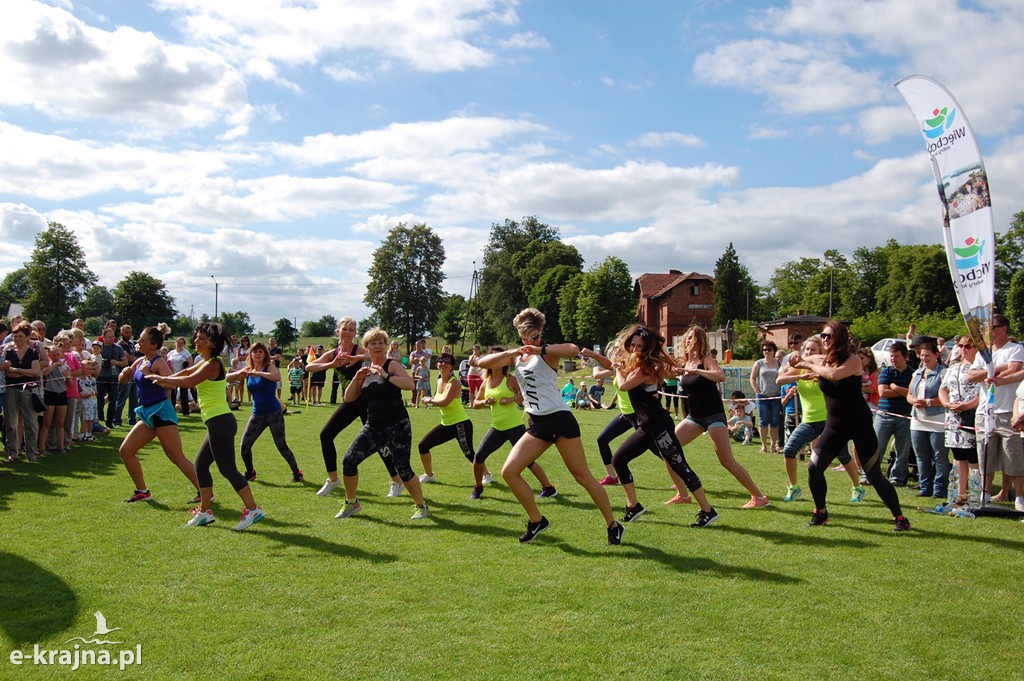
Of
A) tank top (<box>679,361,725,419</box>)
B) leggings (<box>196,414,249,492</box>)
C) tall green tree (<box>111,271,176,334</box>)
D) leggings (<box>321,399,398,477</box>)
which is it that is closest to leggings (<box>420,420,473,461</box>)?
leggings (<box>321,399,398,477</box>)

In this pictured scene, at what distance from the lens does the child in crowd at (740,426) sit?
15.6 metres

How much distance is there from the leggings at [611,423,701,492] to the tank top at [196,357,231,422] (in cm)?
415

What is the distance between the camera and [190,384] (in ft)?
24.6

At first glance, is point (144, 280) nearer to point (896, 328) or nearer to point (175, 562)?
point (896, 328)

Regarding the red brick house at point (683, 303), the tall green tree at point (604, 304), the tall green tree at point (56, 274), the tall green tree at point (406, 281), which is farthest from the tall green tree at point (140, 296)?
the red brick house at point (683, 303)

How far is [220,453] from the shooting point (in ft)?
24.2

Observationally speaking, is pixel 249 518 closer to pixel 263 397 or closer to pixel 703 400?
Answer: pixel 263 397

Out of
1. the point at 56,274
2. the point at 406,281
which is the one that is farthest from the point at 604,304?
the point at 56,274

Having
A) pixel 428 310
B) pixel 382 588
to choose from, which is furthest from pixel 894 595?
pixel 428 310

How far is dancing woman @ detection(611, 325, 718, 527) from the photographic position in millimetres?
7363

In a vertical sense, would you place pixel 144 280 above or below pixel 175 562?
above

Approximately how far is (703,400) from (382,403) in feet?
11.9

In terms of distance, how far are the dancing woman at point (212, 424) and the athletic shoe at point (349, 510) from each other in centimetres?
80

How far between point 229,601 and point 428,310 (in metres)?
76.0
